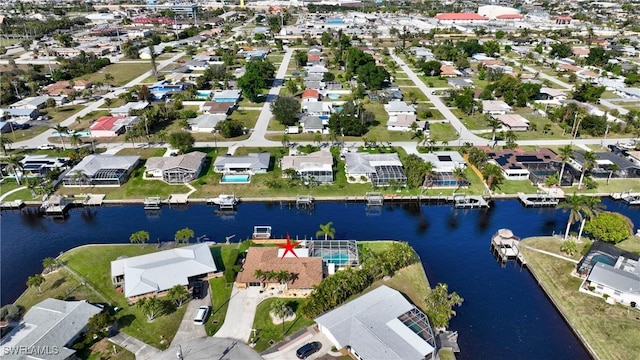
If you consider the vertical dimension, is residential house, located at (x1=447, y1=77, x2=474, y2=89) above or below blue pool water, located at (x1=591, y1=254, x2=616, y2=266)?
above

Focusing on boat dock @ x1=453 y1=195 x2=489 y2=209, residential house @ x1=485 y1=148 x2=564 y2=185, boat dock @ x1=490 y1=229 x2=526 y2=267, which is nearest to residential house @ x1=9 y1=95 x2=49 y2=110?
boat dock @ x1=453 y1=195 x2=489 y2=209

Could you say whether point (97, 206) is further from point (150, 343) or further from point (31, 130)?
point (31, 130)

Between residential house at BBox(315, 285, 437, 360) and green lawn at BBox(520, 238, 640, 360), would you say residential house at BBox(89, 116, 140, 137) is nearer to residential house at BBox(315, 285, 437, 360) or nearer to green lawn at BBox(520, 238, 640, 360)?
residential house at BBox(315, 285, 437, 360)

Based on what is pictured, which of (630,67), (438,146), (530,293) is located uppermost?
(630,67)

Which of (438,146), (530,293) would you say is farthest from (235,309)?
(438,146)

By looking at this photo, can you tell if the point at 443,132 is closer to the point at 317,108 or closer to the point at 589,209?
the point at 317,108
